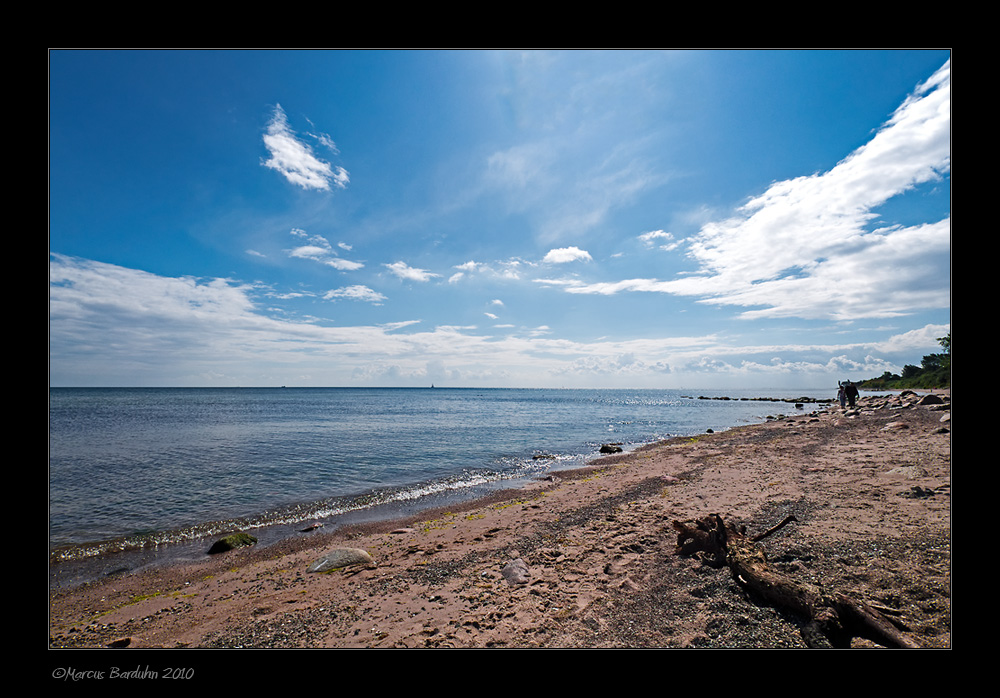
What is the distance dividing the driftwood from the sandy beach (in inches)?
6.6

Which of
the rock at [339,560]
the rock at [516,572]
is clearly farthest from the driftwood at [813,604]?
the rock at [339,560]

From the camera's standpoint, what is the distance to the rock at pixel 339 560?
27.8 feet

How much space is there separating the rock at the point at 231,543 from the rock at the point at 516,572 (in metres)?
9.03

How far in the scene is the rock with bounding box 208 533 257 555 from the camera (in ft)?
35.1

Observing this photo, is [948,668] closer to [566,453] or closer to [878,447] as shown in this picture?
[878,447]

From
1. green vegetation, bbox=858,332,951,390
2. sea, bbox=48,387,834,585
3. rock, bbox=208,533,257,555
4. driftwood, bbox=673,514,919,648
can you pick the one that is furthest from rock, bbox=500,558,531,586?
green vegetation, bbox=858,332,951,390

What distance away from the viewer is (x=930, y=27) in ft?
10.8

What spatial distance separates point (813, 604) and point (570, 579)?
3490 mm

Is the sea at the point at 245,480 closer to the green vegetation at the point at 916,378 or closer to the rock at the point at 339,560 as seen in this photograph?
the rock at the point at 339,560

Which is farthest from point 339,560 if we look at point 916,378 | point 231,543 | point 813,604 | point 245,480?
point 916,378

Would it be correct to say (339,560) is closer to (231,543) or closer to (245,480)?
(231,543)

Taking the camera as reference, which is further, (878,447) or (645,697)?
(878,447)
